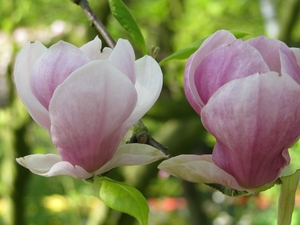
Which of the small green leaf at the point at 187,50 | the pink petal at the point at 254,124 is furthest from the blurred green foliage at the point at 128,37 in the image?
the pink petal at the point at 254,124

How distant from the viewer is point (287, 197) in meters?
0.35

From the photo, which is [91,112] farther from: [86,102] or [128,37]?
[128,37]

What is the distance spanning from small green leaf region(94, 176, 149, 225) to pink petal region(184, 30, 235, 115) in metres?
0.08

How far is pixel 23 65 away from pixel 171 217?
11.3 feet

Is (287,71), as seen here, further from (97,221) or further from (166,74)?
(166,74)

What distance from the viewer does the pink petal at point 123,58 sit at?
343 millimetres

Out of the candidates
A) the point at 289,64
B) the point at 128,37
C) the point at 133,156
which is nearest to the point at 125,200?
the point at 133,156

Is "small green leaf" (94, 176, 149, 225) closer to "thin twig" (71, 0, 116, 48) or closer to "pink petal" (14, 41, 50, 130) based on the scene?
"pink petal" (14, 41, 50, 130)

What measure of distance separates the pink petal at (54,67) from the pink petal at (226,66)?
0.27 ft

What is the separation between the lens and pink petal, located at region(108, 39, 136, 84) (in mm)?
343

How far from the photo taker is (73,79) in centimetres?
32

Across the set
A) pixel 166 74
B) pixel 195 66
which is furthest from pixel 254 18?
pixel 195 66

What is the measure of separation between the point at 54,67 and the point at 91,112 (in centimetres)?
4

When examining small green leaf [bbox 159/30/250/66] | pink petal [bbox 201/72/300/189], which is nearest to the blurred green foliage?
small green leaf [bbox 159/30/250/66]
